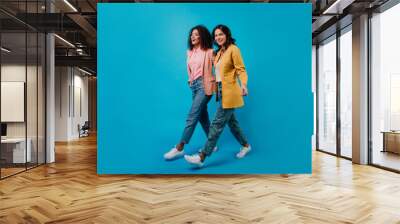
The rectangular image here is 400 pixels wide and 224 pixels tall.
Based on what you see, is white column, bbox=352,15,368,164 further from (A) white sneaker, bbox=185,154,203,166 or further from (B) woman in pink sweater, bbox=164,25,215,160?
(A) white sneaker, bbox=185,154,203,166

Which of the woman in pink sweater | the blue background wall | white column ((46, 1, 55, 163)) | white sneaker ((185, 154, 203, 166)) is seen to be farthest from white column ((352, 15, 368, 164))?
white column ((46, 1, 55, 163))

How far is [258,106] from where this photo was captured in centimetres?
614

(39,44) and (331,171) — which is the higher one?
(39,44)

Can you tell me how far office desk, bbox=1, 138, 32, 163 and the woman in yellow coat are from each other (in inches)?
126

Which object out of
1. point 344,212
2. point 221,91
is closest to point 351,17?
point 221,91

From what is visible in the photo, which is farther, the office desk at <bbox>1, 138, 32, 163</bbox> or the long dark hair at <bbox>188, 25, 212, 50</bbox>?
the office desk at <bbox>1, 138, 32, 163</bbox>

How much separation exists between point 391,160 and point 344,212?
3.87 metres

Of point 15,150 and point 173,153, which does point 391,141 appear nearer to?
point 173,153

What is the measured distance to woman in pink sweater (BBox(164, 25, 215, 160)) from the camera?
6059mm

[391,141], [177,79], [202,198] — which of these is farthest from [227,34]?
[391,141]

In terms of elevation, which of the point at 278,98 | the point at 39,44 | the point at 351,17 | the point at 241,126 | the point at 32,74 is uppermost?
the point at 351,17

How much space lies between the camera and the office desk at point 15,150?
6364 millimetres

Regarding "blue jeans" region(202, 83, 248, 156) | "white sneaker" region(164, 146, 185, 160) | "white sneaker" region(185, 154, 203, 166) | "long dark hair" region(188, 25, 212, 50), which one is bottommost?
"white sneaker" region(185, 154, 203, 166)

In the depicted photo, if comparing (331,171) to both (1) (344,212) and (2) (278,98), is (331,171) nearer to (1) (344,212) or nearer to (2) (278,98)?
(2) (278,98)
